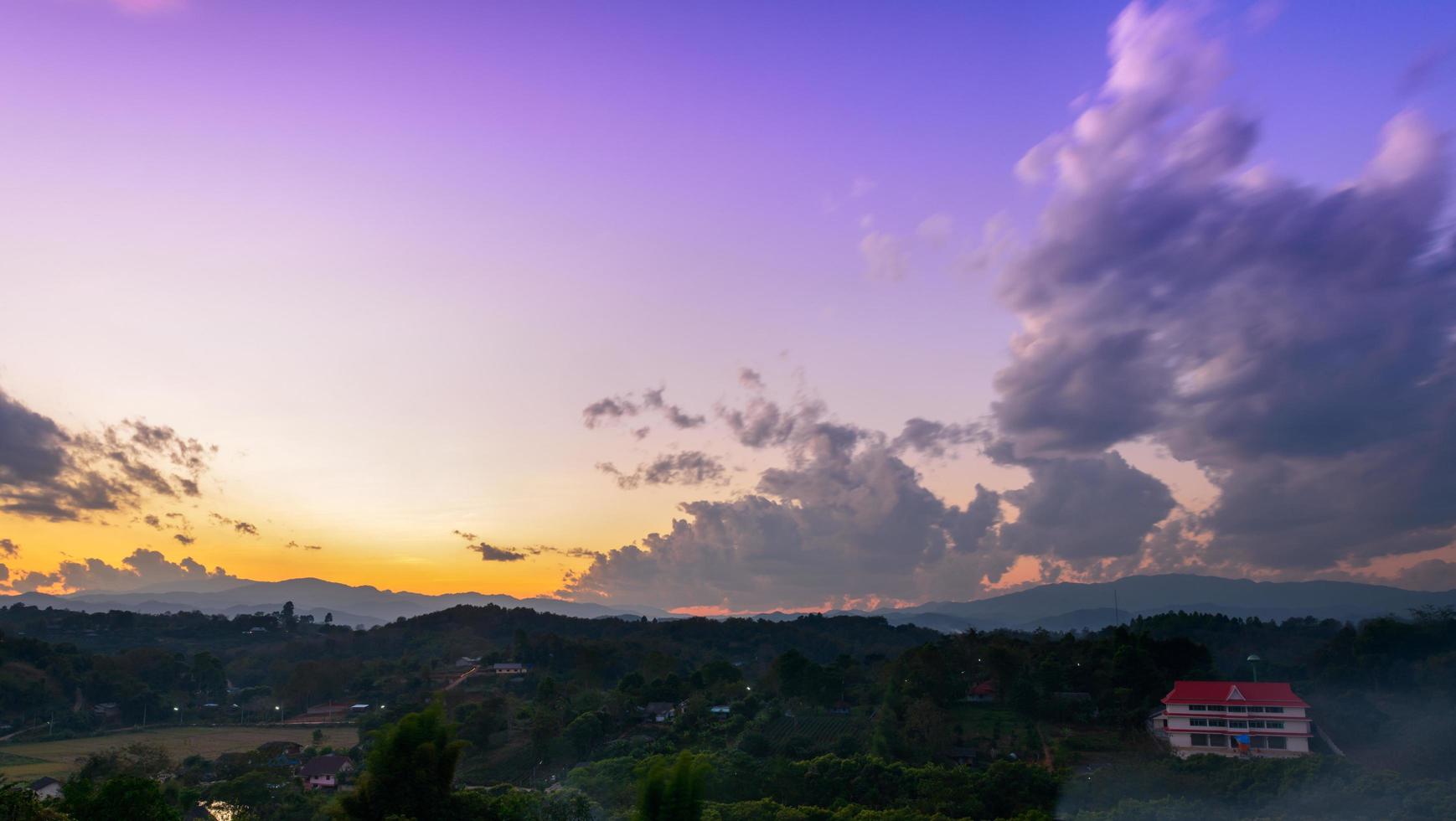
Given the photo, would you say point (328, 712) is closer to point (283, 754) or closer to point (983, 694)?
point (283, 754)

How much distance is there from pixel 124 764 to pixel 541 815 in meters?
21.0

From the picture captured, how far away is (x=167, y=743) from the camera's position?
4569cm

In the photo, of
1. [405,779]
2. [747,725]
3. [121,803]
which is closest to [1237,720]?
→ [747,725]

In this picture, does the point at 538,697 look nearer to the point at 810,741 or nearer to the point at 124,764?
the point at 810,741

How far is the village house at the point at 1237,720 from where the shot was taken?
1264 inches

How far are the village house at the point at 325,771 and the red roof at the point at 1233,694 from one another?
1295 inches

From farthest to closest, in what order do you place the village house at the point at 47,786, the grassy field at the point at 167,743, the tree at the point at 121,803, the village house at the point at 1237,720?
1. the grassy field at the point at 167,743
2. the village house at the point at 1237,720
3. the village house at the point at 47,786
4. the tree at the point at 121,803

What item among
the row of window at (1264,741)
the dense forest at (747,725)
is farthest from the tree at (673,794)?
the row of window at (1264,741)

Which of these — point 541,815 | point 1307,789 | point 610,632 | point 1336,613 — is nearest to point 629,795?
point 541,815

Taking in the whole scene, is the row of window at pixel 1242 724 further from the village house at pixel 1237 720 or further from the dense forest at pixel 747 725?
the dense forest at pixel 747 725

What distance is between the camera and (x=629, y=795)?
23.3m

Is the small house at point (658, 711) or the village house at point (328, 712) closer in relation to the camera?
the small house at point (658, 711)

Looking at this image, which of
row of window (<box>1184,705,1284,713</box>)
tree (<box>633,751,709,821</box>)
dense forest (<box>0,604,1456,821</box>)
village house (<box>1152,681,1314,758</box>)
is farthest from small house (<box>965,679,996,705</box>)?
tree (<box>633,751,709,821</box>)

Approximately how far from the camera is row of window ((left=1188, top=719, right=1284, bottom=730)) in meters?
32.3
